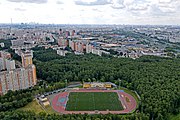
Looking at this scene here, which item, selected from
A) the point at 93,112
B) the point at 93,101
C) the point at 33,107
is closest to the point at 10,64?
the point at 33,107

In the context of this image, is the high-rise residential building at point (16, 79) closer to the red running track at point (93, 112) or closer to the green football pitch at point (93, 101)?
the red running track at point (93, 112)

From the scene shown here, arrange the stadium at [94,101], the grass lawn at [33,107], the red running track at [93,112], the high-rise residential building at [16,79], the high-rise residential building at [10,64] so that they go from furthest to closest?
the high-rise residential building at [10,64] < the high-rise residential building at [16,79] < the stadium at [94,101] < the grass lawn at [33,107] < the red running track at [93,112]

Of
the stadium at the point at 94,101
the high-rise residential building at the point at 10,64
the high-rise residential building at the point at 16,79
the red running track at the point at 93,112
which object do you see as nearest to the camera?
the red running track at the point at 93,112

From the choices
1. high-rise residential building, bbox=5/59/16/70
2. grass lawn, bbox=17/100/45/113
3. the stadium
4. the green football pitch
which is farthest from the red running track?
high-rise residential building, bbox=5/59/16/70

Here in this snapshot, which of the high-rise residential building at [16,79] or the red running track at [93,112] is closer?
the red running track at [93,112]

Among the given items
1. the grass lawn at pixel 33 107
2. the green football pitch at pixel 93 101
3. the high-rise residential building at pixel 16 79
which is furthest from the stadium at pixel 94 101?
the high-rise residential building at pixel 16 79

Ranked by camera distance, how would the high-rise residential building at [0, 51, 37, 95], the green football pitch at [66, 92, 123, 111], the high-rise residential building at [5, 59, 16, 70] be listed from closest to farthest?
1. the green football pitch at [66, 92, 123, 111]
2. the high-rise residential building at [0, 51, 37, 95]
3. the high-rise residential building at [5, 59, 16, 70]

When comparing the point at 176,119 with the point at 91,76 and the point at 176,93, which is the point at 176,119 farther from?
the point at 91,76

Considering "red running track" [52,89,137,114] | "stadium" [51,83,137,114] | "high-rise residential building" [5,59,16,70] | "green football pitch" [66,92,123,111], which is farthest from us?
"high-rise residential building" [5,59,16,70]

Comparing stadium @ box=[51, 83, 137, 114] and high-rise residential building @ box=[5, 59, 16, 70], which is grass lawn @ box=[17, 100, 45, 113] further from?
high-rise residential building @ box=[5, 59, 16, 70]
